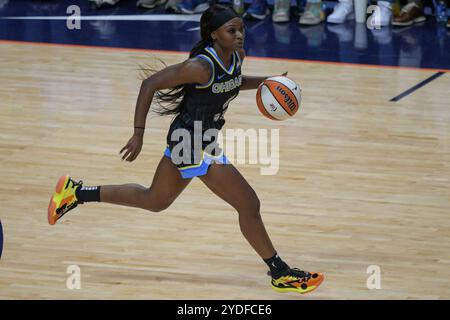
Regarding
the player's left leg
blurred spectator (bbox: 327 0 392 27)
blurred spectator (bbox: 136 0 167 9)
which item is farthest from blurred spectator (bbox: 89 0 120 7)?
the player's left leg

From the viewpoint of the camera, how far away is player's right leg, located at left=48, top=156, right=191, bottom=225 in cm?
555

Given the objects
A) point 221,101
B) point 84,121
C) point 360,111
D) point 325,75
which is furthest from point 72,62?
point 221,101

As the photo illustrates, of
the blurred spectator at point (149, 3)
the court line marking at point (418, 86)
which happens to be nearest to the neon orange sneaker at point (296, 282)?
the court line marking at point (418, 86)

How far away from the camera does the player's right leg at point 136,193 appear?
5555 millimetres

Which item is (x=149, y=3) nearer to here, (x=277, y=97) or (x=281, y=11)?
(x=281, y=11)

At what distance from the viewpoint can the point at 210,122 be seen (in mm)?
5457

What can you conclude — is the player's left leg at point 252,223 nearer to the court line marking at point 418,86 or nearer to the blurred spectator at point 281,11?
the court line marking at point 418,86

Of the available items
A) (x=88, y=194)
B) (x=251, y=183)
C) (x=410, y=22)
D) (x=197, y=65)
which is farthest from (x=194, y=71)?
(x=410, y=22)

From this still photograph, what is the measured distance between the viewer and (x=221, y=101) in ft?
17.8

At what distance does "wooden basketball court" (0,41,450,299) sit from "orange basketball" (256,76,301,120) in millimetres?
1035

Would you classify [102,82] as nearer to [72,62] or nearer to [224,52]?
[72,62]

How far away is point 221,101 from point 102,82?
511cm

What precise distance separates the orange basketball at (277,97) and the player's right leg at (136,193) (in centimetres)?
67

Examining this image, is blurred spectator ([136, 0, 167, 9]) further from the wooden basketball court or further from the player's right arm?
the player's right arm
